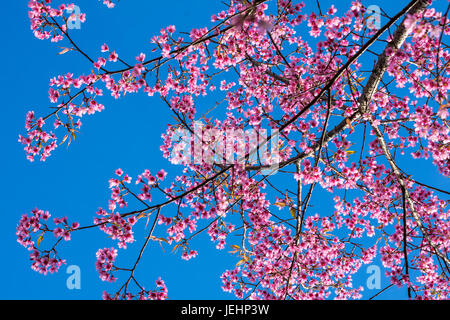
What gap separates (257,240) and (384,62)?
3.71 metres

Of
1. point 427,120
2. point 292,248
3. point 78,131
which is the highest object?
point 78,131

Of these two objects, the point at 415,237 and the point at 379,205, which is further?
the point at 379,205

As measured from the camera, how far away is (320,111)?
20.9 feet

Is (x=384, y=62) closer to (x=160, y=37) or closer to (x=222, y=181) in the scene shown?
(x=222, y=181)

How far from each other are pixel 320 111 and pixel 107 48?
4.31 metres

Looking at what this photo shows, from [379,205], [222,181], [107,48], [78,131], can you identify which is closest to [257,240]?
[222,181]

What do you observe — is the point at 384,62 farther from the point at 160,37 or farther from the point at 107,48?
the point at 107,48

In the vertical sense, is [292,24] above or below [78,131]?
above

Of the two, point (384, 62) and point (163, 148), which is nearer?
point (384, 62)
